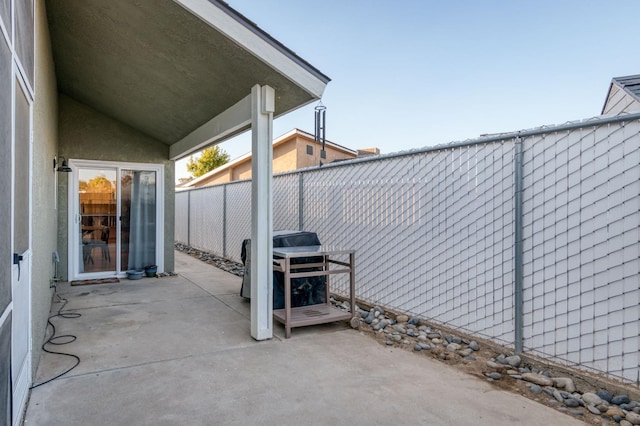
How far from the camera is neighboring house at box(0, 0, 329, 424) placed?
2303 millimetres

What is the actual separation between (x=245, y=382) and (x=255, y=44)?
2918 mm

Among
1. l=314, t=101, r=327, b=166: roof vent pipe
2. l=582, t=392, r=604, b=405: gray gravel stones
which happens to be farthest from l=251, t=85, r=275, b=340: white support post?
l=582, t=392, r=604, b=405: gray gravel stones

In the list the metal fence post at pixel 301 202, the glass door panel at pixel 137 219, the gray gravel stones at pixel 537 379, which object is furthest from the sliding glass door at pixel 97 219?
the gray gravel stones at pixel 537 379

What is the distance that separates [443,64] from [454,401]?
935 cm

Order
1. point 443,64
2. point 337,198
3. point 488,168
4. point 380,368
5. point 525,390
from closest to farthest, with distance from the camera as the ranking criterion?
point 525,390 < point 380,368 < point 488,168 < point 337,198 < point 443,64

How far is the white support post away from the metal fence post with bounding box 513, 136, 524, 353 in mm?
2306

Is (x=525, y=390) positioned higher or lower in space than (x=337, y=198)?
lower

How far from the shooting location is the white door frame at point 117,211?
7125 millimetres

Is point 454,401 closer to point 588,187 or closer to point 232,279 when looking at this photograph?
point 588,187

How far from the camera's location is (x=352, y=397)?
9.08ft

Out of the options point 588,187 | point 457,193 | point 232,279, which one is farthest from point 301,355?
point 232,279

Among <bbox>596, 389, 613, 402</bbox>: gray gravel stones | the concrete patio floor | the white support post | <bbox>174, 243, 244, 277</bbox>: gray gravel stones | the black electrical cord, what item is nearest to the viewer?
the concrete patio floor

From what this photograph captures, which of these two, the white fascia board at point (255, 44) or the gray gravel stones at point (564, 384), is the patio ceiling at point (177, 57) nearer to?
the white fascia board at point (255, 44)

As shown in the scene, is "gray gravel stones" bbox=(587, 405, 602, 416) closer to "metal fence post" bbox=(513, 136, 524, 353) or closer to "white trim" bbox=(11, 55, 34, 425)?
"metal fence post" bbox=(513, 136, 524, 353)
